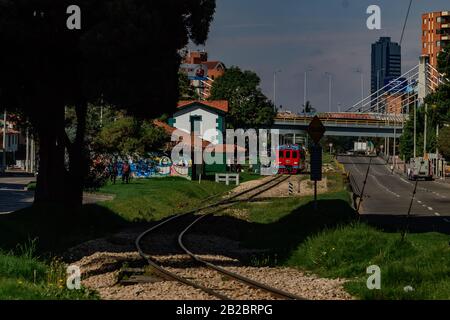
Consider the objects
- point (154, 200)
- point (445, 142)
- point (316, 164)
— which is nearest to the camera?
point (316, 164)

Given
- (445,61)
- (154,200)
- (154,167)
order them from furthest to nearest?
(154,167) → (445,61) → (154,200)

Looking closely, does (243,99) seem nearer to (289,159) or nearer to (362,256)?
(289,159)

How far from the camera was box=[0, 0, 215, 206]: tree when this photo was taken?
23.6 metres

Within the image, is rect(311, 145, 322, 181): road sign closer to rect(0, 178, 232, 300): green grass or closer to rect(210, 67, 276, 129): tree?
rect(0, 178, 232, 300): green grass

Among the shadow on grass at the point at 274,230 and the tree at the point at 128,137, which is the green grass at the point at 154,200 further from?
the tree at the point at 128,137

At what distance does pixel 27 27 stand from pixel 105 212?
→ 11151mm

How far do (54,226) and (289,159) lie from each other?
68033 mm

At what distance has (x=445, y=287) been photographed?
13.7 meters

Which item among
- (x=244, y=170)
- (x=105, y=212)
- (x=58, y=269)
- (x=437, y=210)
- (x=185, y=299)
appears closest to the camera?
(x=185, y=299)

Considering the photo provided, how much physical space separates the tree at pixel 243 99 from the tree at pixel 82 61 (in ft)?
280

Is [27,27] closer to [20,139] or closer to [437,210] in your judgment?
[437,210]

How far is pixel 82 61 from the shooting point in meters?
25.8

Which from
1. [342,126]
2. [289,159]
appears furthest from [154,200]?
[342,126]
